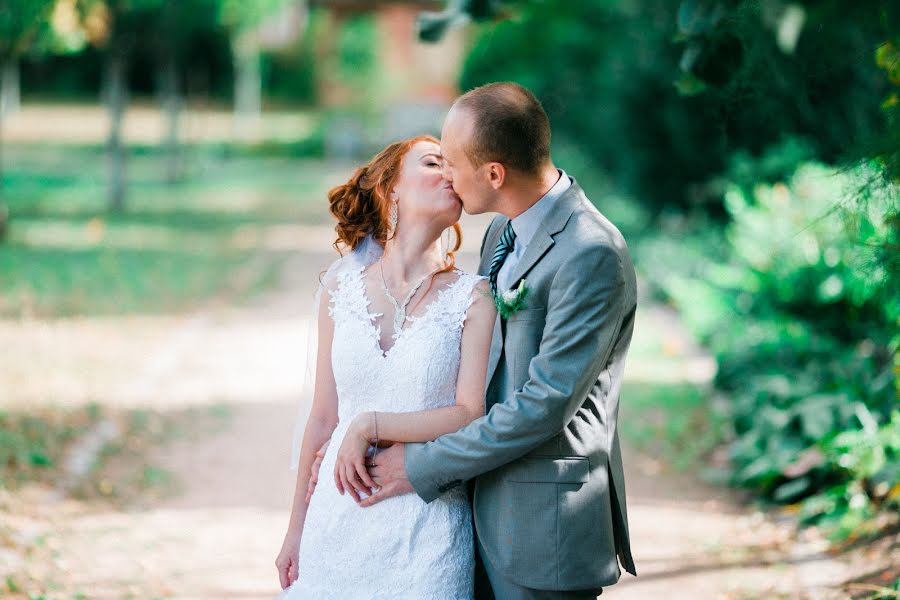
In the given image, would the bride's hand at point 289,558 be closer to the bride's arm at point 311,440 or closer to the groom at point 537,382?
the bride's arm at point 311,440

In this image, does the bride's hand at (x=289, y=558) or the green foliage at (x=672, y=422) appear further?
the green foliage at (x=672, y=422)

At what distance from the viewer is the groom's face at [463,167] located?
110 inches

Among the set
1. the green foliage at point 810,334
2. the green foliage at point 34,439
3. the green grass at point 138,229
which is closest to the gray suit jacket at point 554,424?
the green foliage at point 810,334

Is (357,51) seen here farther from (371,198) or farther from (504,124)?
(504,124)

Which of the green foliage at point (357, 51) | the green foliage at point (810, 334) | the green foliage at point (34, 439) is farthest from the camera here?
the green foliage at point (357, 51)

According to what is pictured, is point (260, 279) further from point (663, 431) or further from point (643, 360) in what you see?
point (663, 431)

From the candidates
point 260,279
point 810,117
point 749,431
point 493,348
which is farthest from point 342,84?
point 493,348

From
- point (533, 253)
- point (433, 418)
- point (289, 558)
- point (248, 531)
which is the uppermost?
point (533, 253)

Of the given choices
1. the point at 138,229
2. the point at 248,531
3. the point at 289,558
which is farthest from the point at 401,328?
the point at 138,229

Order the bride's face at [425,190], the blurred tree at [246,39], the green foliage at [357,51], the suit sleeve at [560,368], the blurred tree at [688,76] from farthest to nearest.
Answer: the green foliage at [357,51] < the blurred tree at [246,39] < the blurred tree at [688,76] < the bride's face at [425,190] < the suit sleeve at [560,368]

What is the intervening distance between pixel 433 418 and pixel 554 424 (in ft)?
1.18

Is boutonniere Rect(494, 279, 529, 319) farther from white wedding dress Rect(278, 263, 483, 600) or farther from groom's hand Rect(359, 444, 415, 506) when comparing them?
groom's hand Rect(359, 444, 415, 506)

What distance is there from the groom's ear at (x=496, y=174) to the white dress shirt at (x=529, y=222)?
13cm

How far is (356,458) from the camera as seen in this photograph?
291 centimetres
